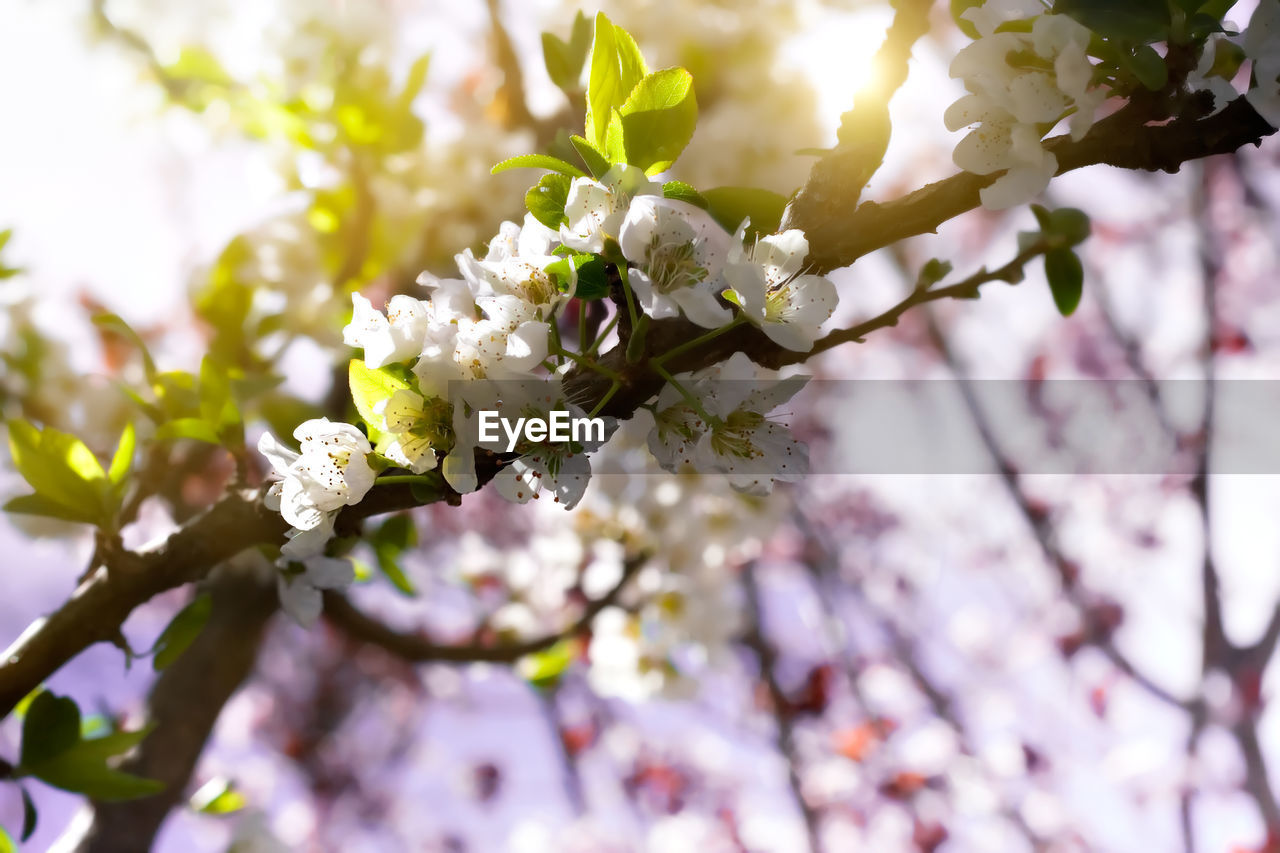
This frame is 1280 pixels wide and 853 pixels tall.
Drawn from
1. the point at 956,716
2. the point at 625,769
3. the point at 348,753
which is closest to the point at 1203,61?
the point at 956,716

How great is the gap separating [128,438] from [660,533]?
0.99 m

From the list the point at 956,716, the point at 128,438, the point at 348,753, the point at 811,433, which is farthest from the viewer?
the point at 348,753

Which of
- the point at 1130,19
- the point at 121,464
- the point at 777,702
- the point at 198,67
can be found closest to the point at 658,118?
the point at 1130,19

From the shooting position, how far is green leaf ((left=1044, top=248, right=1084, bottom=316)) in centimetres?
42

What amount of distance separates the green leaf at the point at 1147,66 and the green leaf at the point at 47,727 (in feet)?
2.80

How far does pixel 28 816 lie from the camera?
2.13 feet

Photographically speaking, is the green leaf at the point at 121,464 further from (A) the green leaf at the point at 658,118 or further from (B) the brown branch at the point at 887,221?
(A) the green leaf at the point at 658,118

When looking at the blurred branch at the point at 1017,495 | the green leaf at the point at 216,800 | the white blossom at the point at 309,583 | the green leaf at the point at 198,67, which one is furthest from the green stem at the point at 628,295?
the blurred branch at the point at 1017,495

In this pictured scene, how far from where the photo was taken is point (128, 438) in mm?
621

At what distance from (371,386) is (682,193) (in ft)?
0.62

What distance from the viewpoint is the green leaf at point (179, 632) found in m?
0.61

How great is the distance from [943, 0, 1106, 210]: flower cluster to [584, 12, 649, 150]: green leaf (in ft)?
0.59

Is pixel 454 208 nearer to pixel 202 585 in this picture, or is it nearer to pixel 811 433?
pixel 202 585

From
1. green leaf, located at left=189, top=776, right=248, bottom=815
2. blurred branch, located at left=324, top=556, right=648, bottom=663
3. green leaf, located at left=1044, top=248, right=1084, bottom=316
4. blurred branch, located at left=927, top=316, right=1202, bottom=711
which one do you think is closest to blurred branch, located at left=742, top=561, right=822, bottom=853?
blurred branch, located at left=927, top=316, right=1202, bottom=711
